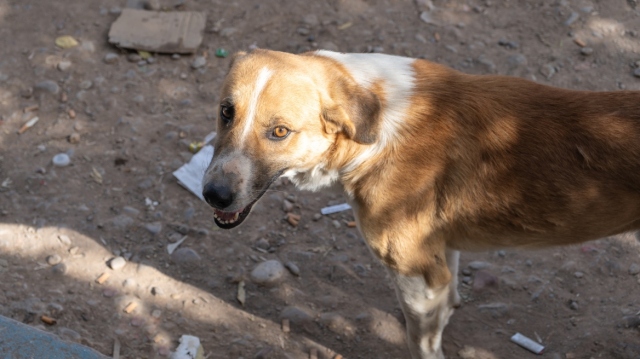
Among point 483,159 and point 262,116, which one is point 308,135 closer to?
point 262,116

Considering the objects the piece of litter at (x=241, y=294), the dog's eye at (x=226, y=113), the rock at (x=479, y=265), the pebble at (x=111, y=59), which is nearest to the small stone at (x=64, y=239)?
the piece of litter at (x=241, y=294)

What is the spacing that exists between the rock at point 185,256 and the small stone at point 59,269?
0.70 m

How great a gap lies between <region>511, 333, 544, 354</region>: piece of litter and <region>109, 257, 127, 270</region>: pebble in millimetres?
2611

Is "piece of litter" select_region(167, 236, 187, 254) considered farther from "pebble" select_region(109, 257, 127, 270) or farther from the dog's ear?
the dog's ear

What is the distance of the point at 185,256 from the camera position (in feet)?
15.2

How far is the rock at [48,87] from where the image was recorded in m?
5.82

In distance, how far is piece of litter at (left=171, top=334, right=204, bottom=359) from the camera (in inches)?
155

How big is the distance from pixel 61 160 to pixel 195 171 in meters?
1.04

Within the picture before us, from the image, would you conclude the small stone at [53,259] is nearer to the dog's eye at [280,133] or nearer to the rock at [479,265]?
the dog's eye at [280,133]

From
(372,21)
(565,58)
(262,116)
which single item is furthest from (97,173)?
(565,58)

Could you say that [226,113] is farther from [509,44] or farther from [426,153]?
[509,44]

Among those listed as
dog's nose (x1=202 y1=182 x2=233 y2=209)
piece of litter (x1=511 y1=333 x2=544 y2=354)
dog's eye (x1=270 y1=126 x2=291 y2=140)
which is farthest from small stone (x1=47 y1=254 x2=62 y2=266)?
piece of litter (x1=511 y1=333 x2=544 y2=354)

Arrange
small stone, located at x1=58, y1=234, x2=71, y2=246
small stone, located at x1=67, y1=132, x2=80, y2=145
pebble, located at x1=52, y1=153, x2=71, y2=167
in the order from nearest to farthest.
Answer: small stone, located at x1=58, y1=234, x2=71, y2=246, pebble, located at x1=52, y1=153, x2=71, y2=167, small stone, located at x1=67, y1=132, x2=80, y2=145

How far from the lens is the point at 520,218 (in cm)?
348
